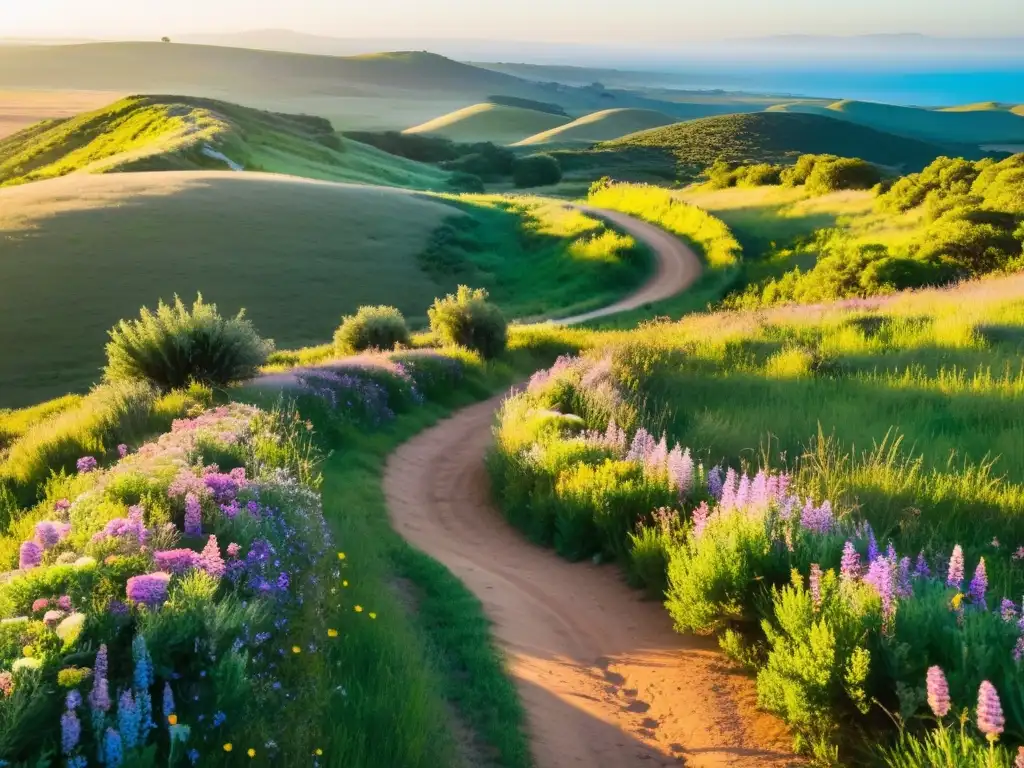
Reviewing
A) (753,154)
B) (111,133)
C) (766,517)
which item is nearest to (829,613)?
(766,517)

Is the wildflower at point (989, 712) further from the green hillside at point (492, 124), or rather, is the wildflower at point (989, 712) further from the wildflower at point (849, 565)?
the green hillside at point (492, 124)

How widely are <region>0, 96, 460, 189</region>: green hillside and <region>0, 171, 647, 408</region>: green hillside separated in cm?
1479

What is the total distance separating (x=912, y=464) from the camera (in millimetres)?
8094

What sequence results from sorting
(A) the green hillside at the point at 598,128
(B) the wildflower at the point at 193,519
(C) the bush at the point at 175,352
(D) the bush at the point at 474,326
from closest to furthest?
(B) the wildflower at the point at 193,519 → (C) the bush at the point at 175,352 → (D) the bush at the point at 474,326 → (A) the green hillside at the point at 598,128

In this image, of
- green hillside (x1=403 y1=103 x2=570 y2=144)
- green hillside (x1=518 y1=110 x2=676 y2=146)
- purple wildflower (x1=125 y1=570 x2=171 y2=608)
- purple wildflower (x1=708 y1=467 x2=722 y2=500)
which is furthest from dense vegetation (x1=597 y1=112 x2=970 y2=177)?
purple wildflower (x1=125 y1=570 x2=171 y2=608)

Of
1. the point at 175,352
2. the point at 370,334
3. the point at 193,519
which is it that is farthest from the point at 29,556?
the point at 370,334

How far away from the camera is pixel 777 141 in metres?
127

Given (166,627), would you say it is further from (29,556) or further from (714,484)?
(714,484)

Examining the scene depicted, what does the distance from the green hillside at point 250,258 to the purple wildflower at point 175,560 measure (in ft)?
61.8

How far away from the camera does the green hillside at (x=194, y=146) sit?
2383 inches

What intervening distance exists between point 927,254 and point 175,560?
99.4 ft

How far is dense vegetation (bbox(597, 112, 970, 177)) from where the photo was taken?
11338 centimetres

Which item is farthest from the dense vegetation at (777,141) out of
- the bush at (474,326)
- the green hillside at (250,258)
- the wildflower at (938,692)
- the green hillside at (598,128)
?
the wildflower at (938,692)

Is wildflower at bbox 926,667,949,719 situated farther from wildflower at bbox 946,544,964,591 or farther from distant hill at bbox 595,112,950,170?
distant hill at bbox 595,112,950,170
